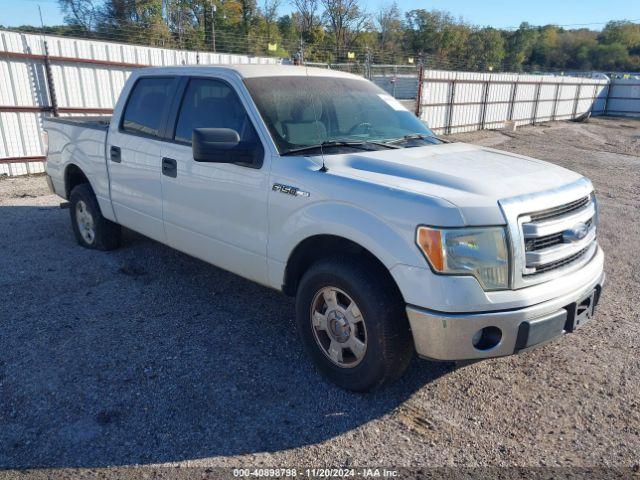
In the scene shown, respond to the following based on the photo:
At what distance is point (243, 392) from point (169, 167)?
201cm

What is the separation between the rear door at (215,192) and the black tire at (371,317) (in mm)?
638

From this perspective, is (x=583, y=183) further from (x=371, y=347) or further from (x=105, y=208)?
(x=105, y=208)

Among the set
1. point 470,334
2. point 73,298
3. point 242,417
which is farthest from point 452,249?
point 73,298

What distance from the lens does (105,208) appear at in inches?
212

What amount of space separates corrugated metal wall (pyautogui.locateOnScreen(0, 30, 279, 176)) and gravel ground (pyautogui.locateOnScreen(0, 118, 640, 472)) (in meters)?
6.33

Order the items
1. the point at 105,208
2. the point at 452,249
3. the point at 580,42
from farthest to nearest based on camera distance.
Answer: the point at 580,42 < the point at 105,208 < the point at 452,249

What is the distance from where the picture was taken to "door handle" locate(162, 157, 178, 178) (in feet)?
13.8

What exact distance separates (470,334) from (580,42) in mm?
116390

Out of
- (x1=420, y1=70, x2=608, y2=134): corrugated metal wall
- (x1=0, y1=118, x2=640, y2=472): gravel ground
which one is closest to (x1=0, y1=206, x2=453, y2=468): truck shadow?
(x1=0, y1=118, x2=640, y2=472): gravel ground

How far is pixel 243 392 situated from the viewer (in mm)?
3273

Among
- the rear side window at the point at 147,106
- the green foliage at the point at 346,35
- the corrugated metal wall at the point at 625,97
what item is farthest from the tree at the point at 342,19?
the rear side window at the point at 147,106

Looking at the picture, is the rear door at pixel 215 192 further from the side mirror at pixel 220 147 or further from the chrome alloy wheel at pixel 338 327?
the chrome alloy wheel at pixel 338 327

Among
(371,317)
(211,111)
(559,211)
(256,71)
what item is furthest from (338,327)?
(256,71)

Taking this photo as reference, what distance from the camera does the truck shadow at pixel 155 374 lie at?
2822mm
